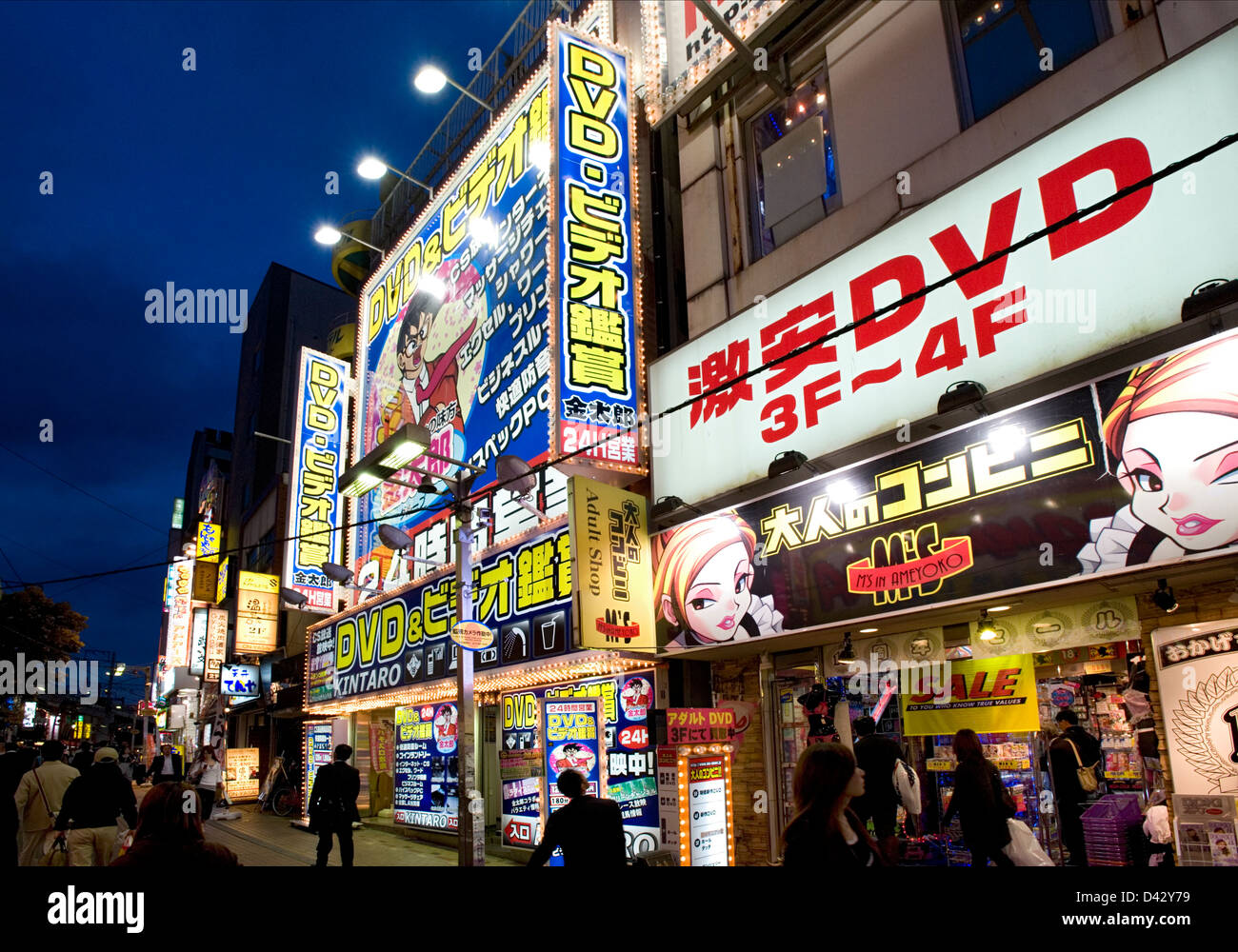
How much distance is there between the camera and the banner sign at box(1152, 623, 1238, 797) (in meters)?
6.57

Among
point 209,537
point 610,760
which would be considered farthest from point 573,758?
point 209,537

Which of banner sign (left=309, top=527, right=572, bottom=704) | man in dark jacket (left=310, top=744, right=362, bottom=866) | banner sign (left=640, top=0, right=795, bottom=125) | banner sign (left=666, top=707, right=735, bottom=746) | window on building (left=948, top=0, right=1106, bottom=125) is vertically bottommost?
man in dark jacket (left=310, top=744, right=362, bottom=866)

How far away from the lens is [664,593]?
36.2 ft

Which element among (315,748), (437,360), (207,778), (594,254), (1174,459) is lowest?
(207,778)

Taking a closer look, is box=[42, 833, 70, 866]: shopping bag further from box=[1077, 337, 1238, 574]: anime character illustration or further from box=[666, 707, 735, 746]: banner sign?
box=[1077, 337, 1238, 574]: anime character illustration

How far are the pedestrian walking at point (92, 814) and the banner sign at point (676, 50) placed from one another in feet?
39.3

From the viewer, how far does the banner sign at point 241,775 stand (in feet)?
88.5

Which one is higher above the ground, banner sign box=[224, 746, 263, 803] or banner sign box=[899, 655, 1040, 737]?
banner sign box=[899, 655, 1040, 737]

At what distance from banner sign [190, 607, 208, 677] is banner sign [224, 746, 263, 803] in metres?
10.5

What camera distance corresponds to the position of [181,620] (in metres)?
43.1

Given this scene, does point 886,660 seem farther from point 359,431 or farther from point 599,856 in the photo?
point 359,431

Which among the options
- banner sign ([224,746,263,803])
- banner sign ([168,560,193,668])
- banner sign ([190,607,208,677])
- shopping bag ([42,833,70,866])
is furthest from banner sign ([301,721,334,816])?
banner sign ([168,560,193,668])

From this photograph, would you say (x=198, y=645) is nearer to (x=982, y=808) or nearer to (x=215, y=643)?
(x=215, y=643)

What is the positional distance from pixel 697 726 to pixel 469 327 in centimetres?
989
